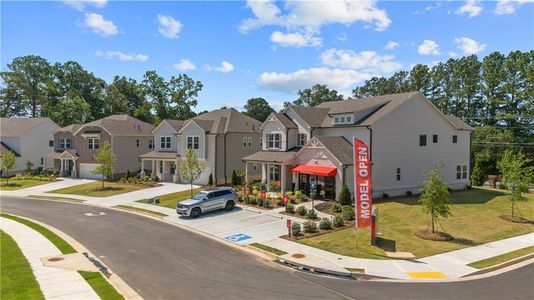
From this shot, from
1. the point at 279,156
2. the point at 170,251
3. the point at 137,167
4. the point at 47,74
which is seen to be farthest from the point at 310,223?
the point at 47,74

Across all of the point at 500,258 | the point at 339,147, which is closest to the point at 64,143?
the point at 339,147

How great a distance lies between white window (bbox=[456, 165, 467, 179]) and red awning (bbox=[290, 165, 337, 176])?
53.3 ft

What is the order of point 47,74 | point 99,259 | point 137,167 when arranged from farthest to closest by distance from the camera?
point 47,74 → point 137,167 → point 99,259

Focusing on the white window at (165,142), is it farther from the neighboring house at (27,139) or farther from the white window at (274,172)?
the neighboring house at (27,139)

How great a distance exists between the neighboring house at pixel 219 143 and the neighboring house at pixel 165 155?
175cm

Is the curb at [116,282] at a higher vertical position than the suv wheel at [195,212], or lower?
lower

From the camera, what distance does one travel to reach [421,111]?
3538 cm

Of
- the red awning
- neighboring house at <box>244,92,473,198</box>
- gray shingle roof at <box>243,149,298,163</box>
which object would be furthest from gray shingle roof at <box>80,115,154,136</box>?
the red awning

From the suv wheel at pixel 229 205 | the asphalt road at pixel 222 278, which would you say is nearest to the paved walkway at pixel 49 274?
the asphalt road at pixel 222 278

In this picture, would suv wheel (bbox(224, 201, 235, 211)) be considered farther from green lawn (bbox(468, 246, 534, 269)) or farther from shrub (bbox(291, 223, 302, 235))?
green lawn (bbox(468, 246, 534, 269))

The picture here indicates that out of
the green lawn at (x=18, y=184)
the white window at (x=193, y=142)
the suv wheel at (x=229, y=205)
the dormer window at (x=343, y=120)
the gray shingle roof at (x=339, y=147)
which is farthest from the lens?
the green lawn at (x=18, y=184)

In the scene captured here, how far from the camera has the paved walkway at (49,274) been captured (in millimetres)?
12773

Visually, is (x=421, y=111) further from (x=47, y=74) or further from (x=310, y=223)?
(x=47, y=74)

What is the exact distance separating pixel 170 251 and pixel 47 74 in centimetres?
8447
